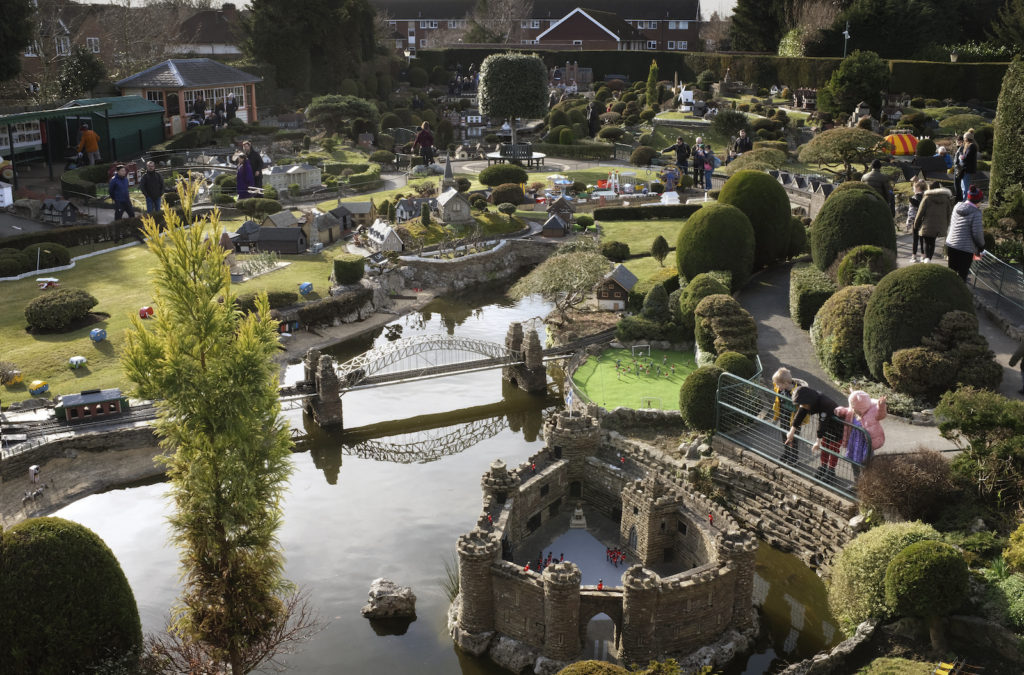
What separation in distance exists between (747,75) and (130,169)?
173ft

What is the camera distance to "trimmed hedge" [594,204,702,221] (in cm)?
4881

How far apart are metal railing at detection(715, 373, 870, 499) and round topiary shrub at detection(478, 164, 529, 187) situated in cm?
3231

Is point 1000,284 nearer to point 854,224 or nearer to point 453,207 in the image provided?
point 854,224

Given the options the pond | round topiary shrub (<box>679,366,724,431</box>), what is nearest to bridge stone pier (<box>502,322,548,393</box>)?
the pond

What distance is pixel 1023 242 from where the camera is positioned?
28.7m

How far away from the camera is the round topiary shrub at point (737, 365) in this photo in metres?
24.2

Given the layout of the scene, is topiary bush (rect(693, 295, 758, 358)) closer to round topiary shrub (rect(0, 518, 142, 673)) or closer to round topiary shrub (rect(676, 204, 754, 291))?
round topiary shrub (rect(676, 204, 754, 291))

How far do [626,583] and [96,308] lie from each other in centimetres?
2479

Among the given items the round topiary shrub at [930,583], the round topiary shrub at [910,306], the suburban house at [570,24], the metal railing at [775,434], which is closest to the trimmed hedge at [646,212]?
the round topiary shrub at [910,306]

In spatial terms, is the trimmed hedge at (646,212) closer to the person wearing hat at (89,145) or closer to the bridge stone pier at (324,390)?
the bridge stone pier at (324,390)

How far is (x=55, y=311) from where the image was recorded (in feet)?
102

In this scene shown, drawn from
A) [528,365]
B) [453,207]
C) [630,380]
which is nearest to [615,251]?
[453,207]

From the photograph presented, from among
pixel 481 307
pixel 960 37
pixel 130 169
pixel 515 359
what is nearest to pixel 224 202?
pixel 130 169

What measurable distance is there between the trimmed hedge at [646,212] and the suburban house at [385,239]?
1158cm
